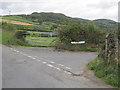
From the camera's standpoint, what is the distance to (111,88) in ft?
26.0

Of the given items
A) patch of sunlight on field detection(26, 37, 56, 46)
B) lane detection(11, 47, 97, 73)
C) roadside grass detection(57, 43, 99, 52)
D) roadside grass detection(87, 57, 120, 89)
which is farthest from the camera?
patch of sunlight on field detection(26, 37, 56, 46)


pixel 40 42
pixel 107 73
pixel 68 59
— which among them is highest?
pixel 40 42

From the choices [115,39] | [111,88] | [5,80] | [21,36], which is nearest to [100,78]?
[111,88]

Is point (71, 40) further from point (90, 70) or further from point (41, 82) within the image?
point (41, 82)

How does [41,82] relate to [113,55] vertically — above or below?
below

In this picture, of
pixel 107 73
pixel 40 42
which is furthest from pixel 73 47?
pixel 107 73

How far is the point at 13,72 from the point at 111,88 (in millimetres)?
4303

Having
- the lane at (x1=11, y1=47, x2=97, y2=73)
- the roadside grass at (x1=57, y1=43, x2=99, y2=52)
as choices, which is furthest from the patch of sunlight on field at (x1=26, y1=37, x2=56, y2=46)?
the lane at (x1=11, y1=47, x2=97, y2=73)

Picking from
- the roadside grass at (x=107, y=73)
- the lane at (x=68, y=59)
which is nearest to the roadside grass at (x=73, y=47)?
the lane at (x=68, y=59)

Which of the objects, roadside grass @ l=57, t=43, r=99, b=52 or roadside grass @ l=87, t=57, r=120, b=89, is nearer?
roadside grass @ l=87, t=57, r=120, b=89

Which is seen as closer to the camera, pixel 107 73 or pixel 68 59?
pixel 107 73

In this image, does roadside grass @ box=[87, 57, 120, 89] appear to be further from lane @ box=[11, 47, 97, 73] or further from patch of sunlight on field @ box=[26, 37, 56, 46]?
patch of sunlight on field @ box=[26, 37, 56, 46]

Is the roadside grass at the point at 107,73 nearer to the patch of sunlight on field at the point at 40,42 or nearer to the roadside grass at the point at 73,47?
the roadside grass at the point at 73,47

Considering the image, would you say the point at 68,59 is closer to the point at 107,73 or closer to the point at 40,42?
the point at 107,73
